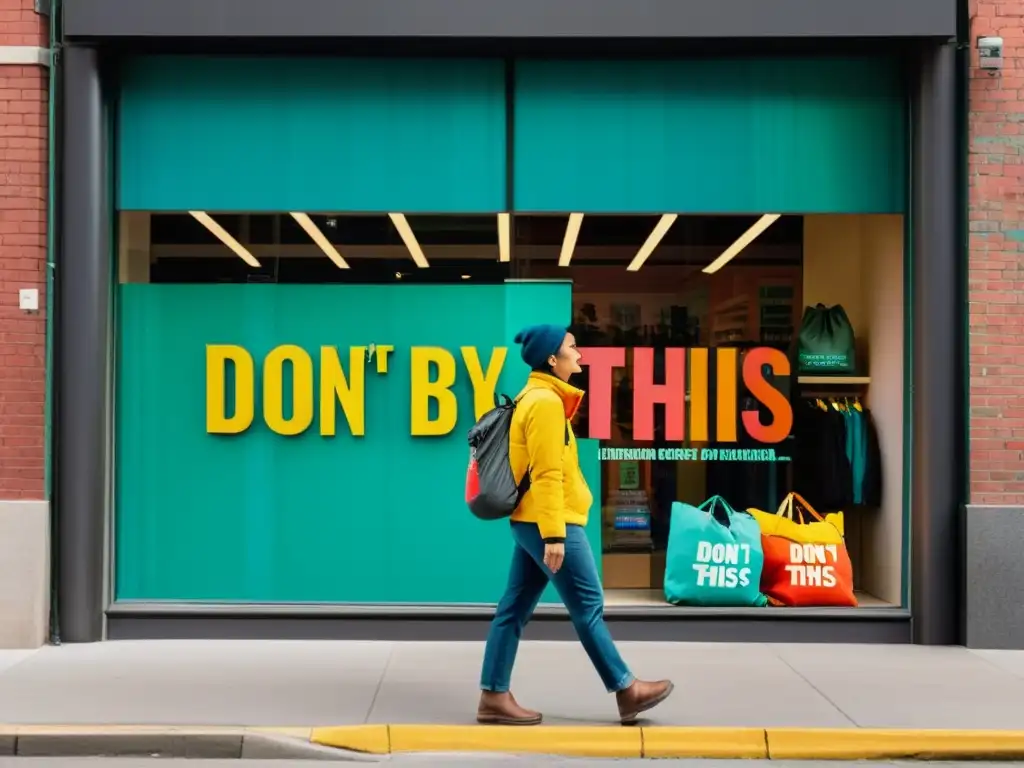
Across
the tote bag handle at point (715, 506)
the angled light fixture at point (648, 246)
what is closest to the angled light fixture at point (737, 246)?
the angled light fixture at point (648, 246)

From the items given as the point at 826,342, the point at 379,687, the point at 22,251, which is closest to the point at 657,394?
the point at 826,342

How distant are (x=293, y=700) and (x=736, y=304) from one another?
4291mm

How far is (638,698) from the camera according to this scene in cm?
615

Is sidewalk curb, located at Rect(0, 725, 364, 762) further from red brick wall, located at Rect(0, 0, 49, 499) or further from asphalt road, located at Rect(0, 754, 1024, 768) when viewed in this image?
red brick wall, located at Rect(0, 0, 49, 499)

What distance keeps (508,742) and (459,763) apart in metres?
0.31

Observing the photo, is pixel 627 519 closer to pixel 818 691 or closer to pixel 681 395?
pixel 681 395

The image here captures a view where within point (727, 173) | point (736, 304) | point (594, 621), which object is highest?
point (727, 173)

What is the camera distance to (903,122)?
863cm

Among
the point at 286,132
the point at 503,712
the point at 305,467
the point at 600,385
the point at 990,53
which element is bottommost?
the point at 503,712

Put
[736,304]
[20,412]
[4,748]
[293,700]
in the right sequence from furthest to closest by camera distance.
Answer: [736,304] → [20,412] → [293,700] → [4,748]

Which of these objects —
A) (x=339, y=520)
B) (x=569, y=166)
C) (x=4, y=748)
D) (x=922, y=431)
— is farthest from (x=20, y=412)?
(x=922, y=431)

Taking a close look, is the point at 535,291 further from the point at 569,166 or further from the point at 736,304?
the point at 736,304

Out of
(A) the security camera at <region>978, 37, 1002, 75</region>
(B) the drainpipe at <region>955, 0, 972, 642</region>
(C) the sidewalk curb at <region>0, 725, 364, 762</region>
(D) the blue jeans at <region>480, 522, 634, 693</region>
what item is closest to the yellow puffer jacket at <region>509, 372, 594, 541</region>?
(D) the blue jeans at <region>480, 522, 634, 693</region>

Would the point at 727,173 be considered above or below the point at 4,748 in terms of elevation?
above
